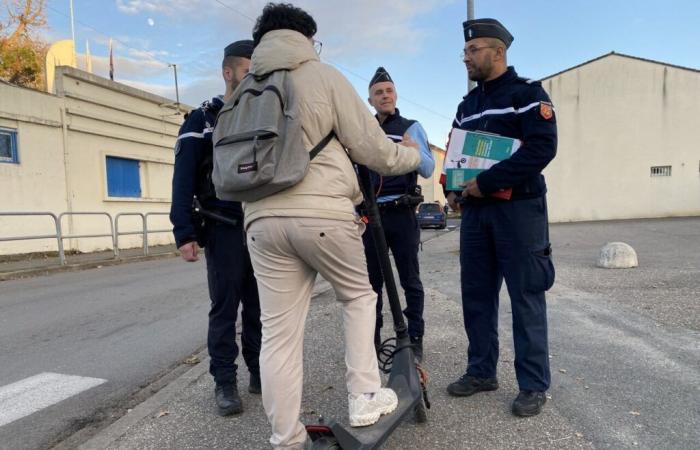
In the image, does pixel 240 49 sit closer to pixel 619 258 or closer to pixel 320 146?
pixel 320 146

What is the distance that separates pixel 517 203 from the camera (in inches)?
120

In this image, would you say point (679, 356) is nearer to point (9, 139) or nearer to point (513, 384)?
point (513, 384)

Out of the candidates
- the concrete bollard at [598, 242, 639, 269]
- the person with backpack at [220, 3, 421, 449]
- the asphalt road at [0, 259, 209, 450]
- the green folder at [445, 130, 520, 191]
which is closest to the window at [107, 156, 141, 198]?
the asphalt road at [0, 259, 209, 450]

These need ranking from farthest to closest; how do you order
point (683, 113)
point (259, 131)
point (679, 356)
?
point (683, 113)
point (679, 356)
point (259, 131)

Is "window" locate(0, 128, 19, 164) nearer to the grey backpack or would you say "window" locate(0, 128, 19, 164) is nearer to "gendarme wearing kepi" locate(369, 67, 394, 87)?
"gendarme wearing kepi" locate(369, 67, 394, 87)

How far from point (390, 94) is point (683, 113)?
30.0 meters

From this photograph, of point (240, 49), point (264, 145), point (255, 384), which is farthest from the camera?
point (255, 384)

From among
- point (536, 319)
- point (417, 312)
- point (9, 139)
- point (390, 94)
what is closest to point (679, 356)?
point (536, 319)

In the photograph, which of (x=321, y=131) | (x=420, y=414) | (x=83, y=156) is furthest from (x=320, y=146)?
(x=83, y=156)

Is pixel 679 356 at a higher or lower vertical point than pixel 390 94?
lower

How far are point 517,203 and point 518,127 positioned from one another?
46 cm

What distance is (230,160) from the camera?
2.18 m

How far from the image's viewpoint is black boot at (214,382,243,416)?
10.4ft

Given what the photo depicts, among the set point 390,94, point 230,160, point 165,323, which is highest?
point 390,94
